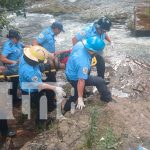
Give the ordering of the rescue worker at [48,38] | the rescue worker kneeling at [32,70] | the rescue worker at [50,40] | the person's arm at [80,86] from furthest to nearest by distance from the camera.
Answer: the rescue worker at [48,38] < the rescue worker at [50,40] < the rescue worker kneeling at [32,70] < the person's arm at [80,86]

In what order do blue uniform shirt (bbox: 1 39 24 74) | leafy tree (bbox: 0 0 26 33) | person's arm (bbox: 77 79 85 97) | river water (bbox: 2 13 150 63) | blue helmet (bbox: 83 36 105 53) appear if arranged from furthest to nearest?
river water (bbox: 2 13 150 63) → leafy tree (bbox: 0 0 26 33) → blue uniform shirt (bbox: 1 39 24 74) → person's arm (bbox: 77 79 85 97) → blue helmet (bbox: 83 36 105 53)

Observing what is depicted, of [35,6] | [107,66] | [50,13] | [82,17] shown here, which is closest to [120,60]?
[107,66]

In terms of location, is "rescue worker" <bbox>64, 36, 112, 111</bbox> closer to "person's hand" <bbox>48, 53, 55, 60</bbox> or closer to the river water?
"person's hand" <bbox>48, 53, 55, 60</bbox>

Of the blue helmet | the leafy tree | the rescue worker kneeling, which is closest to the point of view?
the blue helmet

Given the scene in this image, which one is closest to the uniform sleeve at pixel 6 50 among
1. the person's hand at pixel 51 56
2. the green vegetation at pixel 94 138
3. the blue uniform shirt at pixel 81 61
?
the person's hand at pixel 51 56

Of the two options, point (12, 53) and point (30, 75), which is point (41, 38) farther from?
point (30, 75)

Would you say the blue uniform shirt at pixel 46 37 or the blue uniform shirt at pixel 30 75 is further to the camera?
the blue uniform shirt at pixel 46 37

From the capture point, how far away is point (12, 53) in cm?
759

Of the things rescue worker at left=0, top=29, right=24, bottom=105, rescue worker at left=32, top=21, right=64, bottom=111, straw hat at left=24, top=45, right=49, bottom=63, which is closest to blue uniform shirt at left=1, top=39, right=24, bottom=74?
rescue worker at left=0, top=29, right=24, bottom=105

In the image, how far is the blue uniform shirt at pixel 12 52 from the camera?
7.39 meters

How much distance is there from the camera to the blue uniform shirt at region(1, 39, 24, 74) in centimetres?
739

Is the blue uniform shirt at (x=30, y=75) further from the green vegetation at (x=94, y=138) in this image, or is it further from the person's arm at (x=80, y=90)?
the green vegetation at (x=94, y=138)

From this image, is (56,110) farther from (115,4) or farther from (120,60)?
(115,4)

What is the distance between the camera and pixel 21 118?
7.73 metres
